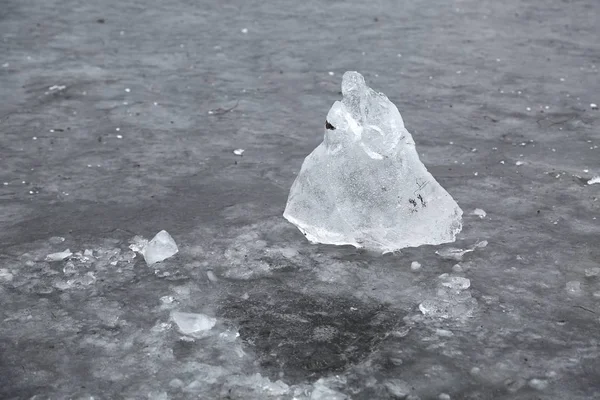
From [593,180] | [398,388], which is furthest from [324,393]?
[593,180]

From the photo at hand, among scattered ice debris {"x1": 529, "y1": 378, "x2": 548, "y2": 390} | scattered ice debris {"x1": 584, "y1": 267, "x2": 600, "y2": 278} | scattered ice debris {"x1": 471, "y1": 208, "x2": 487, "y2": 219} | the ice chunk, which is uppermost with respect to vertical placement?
scattered ice debris {"x1": 471, "y1": 208, "x2": 487, "y2": 219}

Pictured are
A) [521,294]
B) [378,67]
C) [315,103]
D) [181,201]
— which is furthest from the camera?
[378,67]

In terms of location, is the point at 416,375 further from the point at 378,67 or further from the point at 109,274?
the point at 378,67

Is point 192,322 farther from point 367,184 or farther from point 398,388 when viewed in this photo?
point 367,184

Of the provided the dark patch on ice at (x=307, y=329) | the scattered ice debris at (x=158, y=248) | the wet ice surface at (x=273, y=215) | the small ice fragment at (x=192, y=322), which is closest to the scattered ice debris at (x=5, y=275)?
the wet ice surface at (x=273, y=215)

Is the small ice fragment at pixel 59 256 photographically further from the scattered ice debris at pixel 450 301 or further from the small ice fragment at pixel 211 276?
the scattered ice debris at pixel 450 301

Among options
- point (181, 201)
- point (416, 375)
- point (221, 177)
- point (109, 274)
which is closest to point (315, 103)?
point (221, 177)

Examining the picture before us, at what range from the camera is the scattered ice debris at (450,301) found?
2.99 metres

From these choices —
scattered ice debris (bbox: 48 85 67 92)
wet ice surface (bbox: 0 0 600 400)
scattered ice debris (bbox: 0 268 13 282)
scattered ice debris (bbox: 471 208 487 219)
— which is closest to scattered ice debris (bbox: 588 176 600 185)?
wet ice surface (bbox: 0 0 600 400)

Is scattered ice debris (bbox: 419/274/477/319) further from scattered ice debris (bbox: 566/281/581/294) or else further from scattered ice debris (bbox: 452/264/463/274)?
scattered ice debris (bbox: 566/281/581/294)

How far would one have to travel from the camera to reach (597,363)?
2.71 metres

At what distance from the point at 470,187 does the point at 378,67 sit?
1983 mm

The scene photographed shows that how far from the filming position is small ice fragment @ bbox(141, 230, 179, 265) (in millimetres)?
3357

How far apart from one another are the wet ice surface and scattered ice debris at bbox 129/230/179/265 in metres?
0.05
